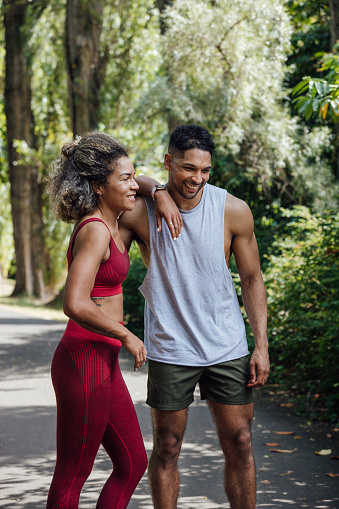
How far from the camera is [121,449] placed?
3057mm

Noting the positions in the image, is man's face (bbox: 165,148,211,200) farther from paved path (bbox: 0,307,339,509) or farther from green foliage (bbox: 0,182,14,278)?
green foliage (bbox: 0,182,14,278)

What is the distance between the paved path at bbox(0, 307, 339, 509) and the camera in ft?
14.3

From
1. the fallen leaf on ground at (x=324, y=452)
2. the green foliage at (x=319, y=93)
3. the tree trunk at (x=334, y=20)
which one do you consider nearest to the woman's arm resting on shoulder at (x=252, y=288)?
the green foliage at (x=319, y=93)

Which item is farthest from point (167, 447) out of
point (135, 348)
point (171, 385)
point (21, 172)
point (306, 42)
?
point (21, 172)

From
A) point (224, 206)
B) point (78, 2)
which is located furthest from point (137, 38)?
point (224, 206)

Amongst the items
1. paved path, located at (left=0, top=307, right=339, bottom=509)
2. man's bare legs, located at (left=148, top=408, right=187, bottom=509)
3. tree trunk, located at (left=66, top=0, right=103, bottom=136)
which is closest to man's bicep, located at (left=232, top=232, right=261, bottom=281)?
man's bare legs, located at (left=148, top=408, right=187, bottom=509)

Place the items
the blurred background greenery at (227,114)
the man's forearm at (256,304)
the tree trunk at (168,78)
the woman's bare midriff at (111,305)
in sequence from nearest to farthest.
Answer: the woman's bare midriff at (111,305), the man's forearm at (256,304), the blurred background greenery at (227,114), the tree trunk at (168,78)

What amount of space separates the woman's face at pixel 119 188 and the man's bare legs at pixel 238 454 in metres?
1.18

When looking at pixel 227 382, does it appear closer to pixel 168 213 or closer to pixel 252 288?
pixel 252 288

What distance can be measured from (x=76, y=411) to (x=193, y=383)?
0.79 metres

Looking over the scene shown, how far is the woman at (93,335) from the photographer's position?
9.27 feet

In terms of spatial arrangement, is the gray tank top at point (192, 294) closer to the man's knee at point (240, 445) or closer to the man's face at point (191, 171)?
the man's face at point (191, 171)

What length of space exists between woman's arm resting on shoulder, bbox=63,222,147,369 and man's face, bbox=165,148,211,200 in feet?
2.27

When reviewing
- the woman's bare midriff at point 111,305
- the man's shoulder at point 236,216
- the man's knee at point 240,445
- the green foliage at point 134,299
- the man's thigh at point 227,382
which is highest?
the man's shoulder at point 236,216
